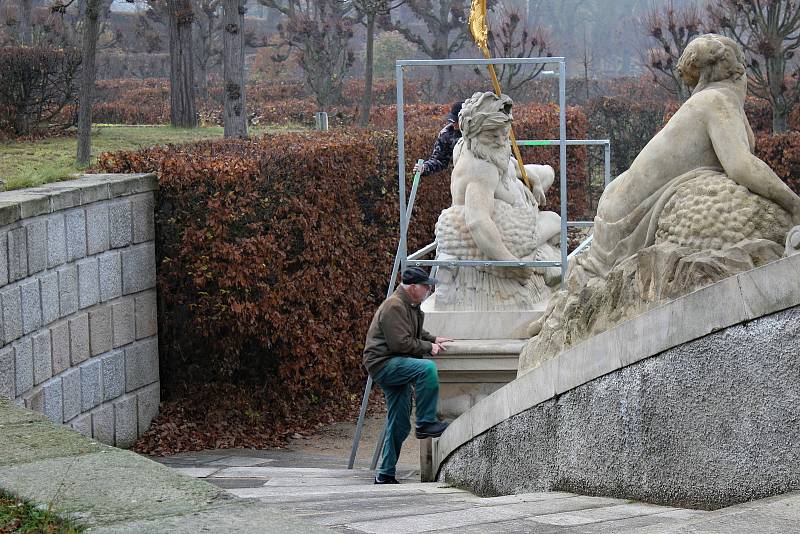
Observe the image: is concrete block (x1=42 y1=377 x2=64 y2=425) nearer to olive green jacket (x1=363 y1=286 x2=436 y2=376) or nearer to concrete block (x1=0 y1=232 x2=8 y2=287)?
concrete block (x1=0 y1=232 x2=8 y2=287)

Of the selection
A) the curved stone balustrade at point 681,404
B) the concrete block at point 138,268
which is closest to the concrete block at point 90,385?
the concrete block at point 138,268

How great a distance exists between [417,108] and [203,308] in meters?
11.4

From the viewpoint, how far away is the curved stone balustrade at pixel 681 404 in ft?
14.8

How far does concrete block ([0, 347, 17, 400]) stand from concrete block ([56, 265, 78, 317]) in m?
0.86

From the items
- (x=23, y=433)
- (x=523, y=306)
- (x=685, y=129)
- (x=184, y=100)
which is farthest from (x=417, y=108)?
(x=23, y=433)

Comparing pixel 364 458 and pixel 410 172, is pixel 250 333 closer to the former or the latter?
pixel 364 458

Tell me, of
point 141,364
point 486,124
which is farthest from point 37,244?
point 486,124

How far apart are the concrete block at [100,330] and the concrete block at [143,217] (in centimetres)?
78

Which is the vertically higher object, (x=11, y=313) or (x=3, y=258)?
(x=3, y=258)

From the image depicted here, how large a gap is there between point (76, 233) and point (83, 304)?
0.55 metres

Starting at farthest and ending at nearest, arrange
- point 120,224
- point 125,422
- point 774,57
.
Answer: point 774,57 → point 125,422 → point 120,224

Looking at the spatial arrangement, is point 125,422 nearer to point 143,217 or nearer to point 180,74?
point 143,217

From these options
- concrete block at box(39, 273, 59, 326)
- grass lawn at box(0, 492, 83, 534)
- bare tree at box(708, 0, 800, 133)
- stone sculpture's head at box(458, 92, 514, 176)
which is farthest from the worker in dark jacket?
bare tree at box(708, 0, 800, 133)

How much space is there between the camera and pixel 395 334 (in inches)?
321
